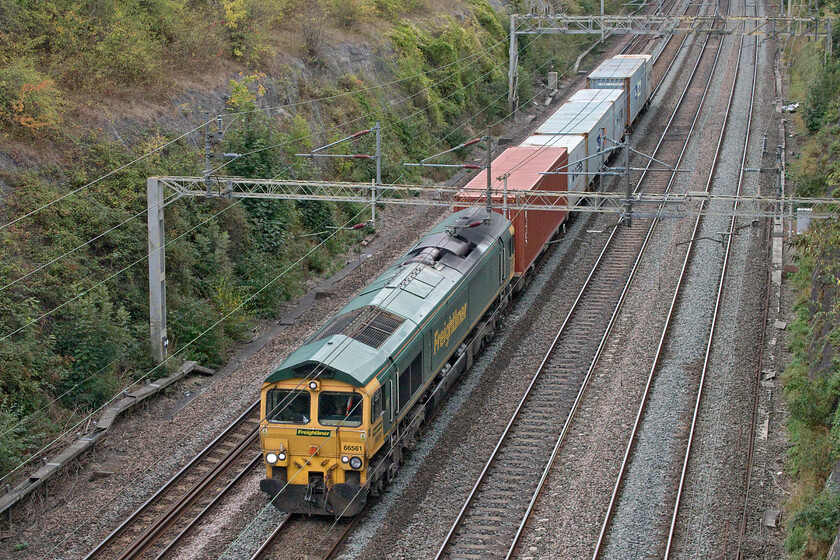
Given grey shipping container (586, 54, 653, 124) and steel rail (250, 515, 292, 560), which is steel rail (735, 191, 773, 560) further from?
grey shipping container (586, 54, 653, 124)

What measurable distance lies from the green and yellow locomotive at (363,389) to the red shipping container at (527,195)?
521 centimetres

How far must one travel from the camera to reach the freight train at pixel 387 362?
1619cm

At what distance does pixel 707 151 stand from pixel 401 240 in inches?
645

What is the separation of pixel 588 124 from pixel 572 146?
334 centimetres

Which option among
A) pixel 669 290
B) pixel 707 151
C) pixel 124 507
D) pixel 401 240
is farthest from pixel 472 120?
pixel 124 507

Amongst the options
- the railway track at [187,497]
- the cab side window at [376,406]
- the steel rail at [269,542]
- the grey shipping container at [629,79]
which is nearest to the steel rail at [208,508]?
the railway track at [187,497]

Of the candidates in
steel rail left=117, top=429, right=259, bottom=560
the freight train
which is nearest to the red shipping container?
the freight train

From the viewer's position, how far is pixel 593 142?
116 feet

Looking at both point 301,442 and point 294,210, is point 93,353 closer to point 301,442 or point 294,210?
point 301,442

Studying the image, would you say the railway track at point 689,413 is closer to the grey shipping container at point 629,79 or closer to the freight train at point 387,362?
the freight train at point 387,362

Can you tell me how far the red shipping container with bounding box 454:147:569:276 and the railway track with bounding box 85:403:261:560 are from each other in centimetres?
914

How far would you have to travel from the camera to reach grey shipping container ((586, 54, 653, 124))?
139ft

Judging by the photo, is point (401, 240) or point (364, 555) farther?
point (401, 240)

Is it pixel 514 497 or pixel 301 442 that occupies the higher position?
pixel 301 442
